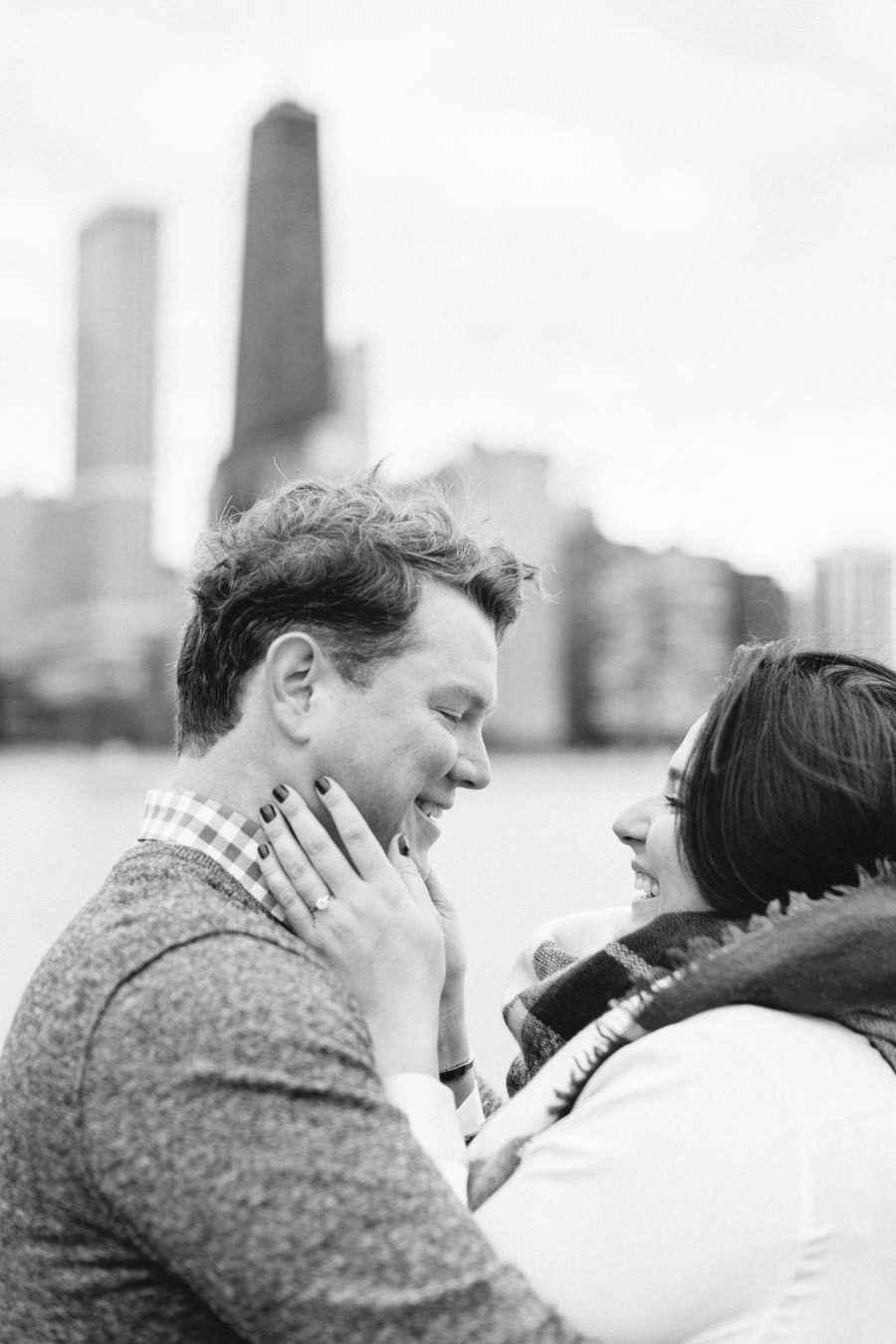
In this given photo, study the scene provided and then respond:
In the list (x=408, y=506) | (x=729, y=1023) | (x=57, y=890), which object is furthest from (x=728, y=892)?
(x=57, y=890)

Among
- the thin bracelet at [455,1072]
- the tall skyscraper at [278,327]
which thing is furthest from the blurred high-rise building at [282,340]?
the thin bracelet at [455,1072]

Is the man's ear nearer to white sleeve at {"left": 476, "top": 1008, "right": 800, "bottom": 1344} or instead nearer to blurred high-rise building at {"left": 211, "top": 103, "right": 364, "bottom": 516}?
white sleeve at {"left": 476, "top": 1008, "right": 800, "bottom": 1344}

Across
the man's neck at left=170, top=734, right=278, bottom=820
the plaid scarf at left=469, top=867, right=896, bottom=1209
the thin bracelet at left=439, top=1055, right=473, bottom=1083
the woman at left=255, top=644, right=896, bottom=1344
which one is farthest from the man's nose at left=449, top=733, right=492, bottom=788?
the thin bracelet at left=439, top=1055, right=473, bottom=1083

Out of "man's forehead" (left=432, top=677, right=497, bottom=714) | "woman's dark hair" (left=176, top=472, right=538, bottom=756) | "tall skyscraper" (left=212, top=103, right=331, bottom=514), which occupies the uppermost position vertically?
"tall skyscraper" (left=212, top=103, right=331, bottom=514)

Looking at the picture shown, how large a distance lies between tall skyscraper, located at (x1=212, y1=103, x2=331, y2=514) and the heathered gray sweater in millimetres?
38121

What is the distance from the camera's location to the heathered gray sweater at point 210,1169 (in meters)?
1.39

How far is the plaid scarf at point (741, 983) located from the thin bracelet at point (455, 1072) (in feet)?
2.00

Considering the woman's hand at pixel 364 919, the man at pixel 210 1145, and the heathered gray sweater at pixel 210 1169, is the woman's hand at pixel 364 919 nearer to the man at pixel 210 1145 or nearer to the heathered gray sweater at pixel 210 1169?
the man at pixel 210 1145

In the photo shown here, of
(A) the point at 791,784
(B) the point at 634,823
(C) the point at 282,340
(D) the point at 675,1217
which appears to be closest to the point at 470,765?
(B) the point at 634,823

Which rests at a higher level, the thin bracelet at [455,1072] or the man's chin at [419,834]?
the man's chin at [419,834]

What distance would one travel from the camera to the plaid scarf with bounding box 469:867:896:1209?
1624 millimetres

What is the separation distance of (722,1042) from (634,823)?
0.55 metres

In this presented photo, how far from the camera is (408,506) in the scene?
7.11ft

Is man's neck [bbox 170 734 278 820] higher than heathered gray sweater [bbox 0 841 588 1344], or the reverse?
man's neck [bbox 170 734 278 820]
